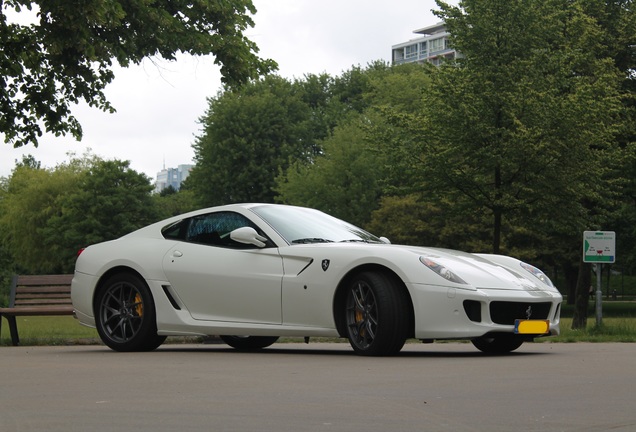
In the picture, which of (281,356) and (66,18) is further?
(66,18)

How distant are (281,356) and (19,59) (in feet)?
32.6

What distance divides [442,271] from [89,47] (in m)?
9.04

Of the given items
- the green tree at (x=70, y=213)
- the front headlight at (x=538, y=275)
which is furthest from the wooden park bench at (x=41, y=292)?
the green tree at (x=70, y=213)

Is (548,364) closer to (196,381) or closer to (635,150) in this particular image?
(196,381)

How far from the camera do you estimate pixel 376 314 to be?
9359 mm

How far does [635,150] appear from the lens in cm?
2950

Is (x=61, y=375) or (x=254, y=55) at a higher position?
(x=254, y=55)

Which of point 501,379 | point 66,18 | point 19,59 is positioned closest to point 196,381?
point 501,379

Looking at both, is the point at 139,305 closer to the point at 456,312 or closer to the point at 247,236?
the point at 247,236

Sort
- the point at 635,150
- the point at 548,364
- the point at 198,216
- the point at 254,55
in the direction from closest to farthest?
the point at 548,364, the point at 198,216, the point at 254,55, the point at 635,150

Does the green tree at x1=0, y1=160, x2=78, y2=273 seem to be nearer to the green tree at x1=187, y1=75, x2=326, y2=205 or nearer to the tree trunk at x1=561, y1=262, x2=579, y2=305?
the green tree at x1=187, y1=75, x2=326, y2=205

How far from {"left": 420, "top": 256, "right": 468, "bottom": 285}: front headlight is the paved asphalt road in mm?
665

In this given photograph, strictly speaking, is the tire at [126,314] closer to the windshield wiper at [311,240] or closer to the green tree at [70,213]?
the windshield wiper at [311,240]

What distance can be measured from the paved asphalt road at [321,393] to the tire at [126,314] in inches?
29.0
